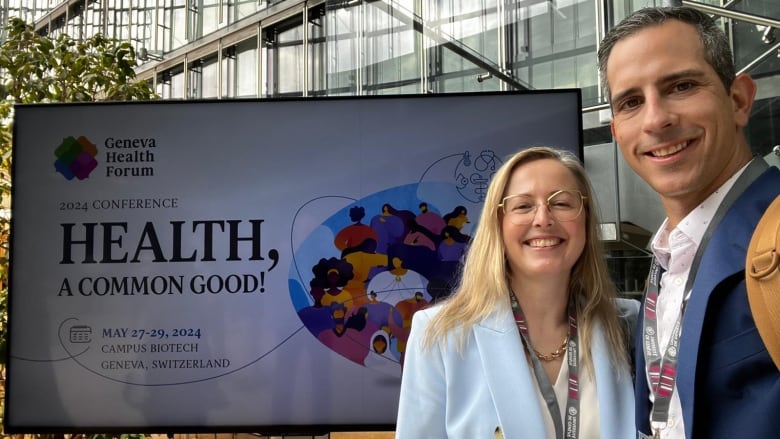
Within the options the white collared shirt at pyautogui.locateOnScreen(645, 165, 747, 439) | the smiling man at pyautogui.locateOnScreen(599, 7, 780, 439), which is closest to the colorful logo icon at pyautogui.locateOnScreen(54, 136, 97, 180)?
the smiling man at pyautogui.locateOnScreen(599, 7, 780, 439)

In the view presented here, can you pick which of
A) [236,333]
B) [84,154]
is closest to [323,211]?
Answer: [236,333]

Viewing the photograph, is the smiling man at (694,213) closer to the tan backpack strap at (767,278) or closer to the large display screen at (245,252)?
the tan backpack strap at (767,278)

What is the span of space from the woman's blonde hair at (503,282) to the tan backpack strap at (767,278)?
2.70ft

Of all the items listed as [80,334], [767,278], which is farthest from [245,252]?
[767,278]

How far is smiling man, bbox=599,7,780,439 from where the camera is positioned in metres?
1.19

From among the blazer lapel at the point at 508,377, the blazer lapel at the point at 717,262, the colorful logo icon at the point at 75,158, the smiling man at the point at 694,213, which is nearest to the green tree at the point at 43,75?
the colorful logo icon at the point at 75,158

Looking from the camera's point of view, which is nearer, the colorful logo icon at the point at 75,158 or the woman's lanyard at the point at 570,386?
the woman's lanyard at the point at 570,386

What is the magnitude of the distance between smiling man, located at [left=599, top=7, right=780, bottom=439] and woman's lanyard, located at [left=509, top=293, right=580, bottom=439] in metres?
0.23

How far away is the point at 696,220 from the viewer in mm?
1363

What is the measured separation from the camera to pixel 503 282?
1.90 metres

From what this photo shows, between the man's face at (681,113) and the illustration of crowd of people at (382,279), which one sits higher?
the man's face at (681,113)

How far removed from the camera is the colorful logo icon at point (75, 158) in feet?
9.98

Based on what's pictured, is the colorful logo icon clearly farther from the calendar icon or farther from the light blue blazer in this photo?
the light blue blazer

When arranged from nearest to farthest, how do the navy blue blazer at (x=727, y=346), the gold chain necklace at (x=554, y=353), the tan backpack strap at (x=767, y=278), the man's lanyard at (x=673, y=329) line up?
1. the tan backpack strap at (x=767, y=278)
2. the navy blue blazer at (x=727, y=346)
3. the man's lanyard at (x=673, y=329)
4. the gold chain necklace at (x=554, y=353)
